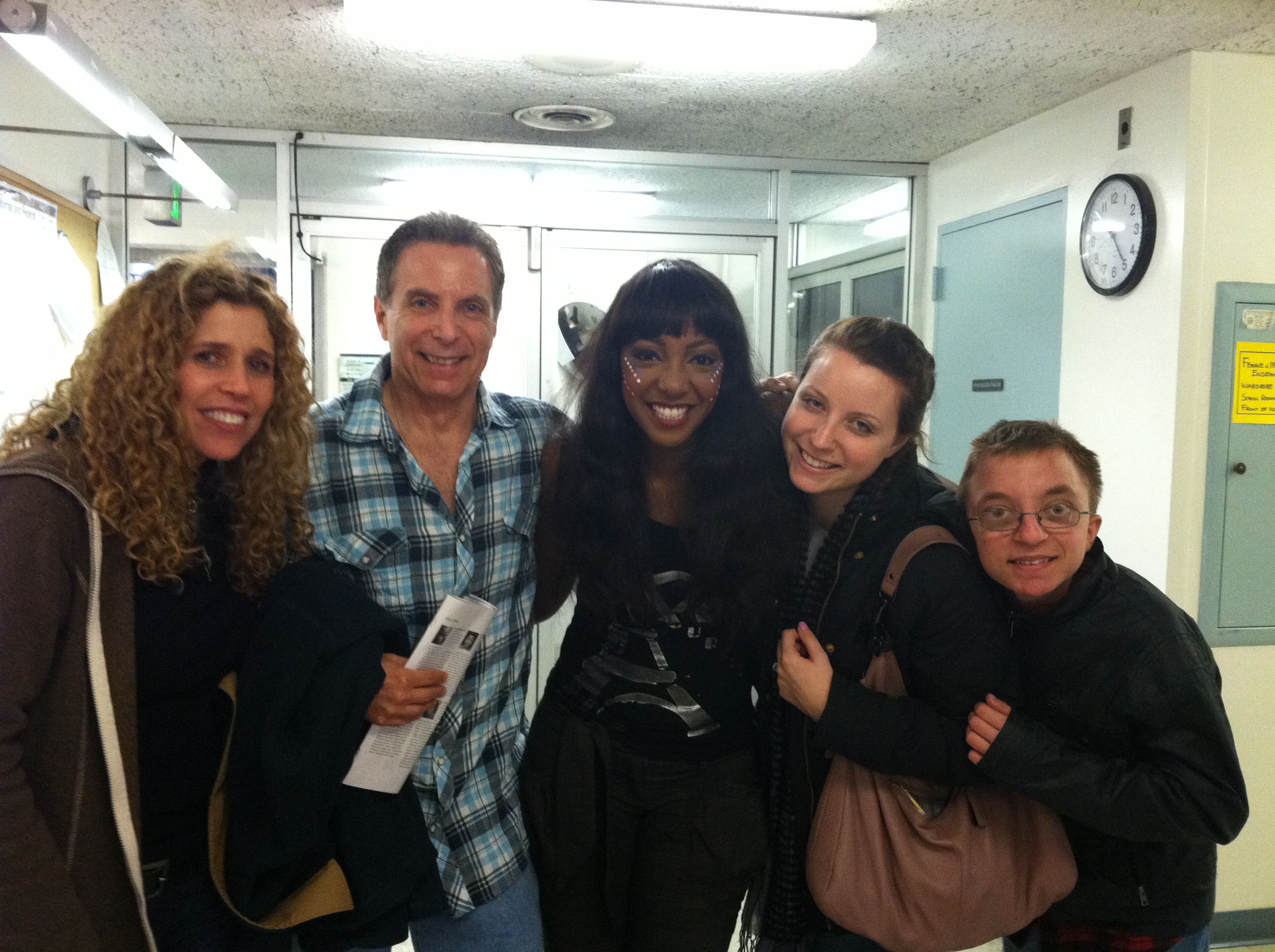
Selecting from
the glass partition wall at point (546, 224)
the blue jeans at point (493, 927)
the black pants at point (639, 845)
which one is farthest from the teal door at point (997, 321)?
the blue jeans at point (493, 927)

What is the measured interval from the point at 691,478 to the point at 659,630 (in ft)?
0.96

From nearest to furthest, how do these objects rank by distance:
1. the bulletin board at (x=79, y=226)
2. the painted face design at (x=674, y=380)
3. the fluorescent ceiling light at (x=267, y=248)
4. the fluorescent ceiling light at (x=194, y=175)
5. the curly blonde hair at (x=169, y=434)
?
1. the curly blonde hair at (x=169, y=434)
2. the painted face design at (x=674, y=380)
3. the fluorescent ceiling light at (x=194, y=175)
4. the bulletin board at (x=79, y=226)
5. the fluorescent ceiling light at (x=267, y=248)

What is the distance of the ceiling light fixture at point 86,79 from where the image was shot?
4.54 ft

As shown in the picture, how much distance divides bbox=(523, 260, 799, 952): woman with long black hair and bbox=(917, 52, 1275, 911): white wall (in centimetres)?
170

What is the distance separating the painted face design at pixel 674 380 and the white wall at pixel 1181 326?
70.2 inches

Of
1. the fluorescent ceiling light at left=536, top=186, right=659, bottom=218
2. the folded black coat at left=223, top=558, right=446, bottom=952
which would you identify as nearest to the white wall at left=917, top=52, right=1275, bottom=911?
the fluorescent ceiling light at left=536, top=186, right=659, bottom=218

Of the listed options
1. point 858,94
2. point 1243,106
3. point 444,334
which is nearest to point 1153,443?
point 1243,106

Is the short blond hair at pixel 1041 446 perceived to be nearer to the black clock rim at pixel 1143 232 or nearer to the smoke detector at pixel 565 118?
the black clock rim at pixel 1143 232

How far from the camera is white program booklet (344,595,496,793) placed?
1400 millimetres

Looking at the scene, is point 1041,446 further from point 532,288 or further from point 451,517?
point 532,288

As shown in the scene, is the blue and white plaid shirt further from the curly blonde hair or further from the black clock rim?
the black clock rim

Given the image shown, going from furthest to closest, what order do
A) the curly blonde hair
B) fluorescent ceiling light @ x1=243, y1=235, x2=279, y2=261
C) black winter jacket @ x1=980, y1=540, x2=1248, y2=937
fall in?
fluorescent ceiling light @ x1=243, y1=235, x2=279, y2=261
black winter jacket @ x1=980, y1=540, x2=1248, y2=937
the curly blonde hair

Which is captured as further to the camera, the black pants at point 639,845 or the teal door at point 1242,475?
the teal door at point 1242,475

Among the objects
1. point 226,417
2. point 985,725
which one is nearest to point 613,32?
point 226,417
